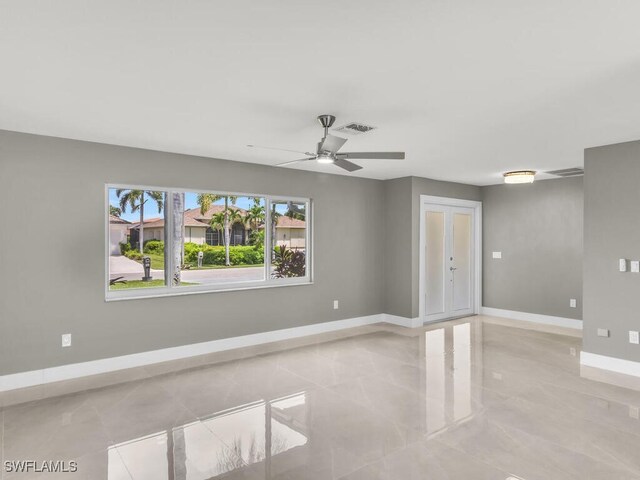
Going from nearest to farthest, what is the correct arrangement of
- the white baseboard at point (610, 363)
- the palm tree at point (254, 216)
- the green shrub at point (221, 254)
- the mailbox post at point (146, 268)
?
the white baseboard at point (610, 363), the mailbox post at point (146, 268), the green shrub at point (221, 254), the palm tree at point (254, 216)

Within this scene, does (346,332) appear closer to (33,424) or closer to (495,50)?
(33,424)

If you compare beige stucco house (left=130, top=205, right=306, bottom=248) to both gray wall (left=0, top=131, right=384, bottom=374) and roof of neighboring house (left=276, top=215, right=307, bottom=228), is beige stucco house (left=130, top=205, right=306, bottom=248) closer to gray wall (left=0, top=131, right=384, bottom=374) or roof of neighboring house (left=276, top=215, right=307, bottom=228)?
roof of neighboring house (left=276, top=215, right=307, bottom=228)

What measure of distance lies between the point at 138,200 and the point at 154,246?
55 centimetres

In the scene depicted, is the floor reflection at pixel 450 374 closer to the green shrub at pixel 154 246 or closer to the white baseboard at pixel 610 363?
the white baseboard at pixel 610 363

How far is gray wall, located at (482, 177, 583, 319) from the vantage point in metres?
6.37

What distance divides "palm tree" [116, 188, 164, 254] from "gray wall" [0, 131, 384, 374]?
156 mm

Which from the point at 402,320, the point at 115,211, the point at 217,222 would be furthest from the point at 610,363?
the point at 115,211

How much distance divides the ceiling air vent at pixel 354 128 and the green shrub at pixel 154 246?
99.1 inches

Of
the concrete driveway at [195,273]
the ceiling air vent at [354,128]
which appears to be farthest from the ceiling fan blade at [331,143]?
the concrete driveway at [195,273]

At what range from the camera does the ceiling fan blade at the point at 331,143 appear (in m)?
3.14

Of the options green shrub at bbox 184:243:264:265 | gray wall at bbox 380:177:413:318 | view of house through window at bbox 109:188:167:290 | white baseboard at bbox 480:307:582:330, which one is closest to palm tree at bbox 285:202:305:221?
green shrub at bbox 184:243:264:265

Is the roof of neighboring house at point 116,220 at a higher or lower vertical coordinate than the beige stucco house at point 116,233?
higher

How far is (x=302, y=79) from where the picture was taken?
255cm

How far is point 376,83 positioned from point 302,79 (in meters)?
0.49
